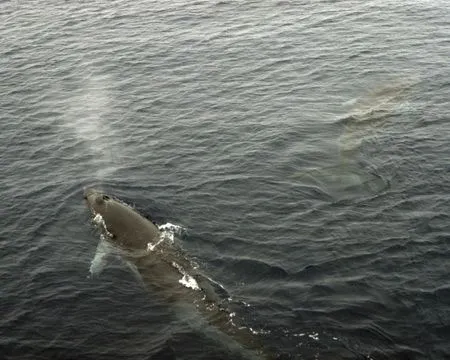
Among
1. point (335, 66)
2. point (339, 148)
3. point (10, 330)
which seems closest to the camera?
point (10, 330)

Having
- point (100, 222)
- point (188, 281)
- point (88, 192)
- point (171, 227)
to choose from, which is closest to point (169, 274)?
point (188, 281)

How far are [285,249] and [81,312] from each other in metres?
7.81

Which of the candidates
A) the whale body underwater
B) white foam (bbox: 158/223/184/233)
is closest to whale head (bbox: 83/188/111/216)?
the whale body underwater

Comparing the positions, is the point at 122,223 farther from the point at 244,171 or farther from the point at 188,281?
the point at 244,171

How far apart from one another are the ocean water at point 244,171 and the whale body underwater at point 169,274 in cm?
40

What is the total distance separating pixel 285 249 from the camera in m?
22.1

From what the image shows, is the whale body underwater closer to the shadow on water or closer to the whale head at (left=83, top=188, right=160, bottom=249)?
the whale head at (left=83, top=188, right=160, bottom=249)

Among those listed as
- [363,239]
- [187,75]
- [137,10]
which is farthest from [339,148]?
[137,10]

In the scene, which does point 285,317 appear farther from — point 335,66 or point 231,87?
point 335,66

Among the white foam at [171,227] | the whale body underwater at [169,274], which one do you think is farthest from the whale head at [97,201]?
the white foam at [171,227]

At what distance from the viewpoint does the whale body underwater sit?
18.1 meters

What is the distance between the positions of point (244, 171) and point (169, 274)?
26.9 feet

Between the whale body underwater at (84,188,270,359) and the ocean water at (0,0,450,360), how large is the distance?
40cm

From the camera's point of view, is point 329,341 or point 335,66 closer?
point 329,341
